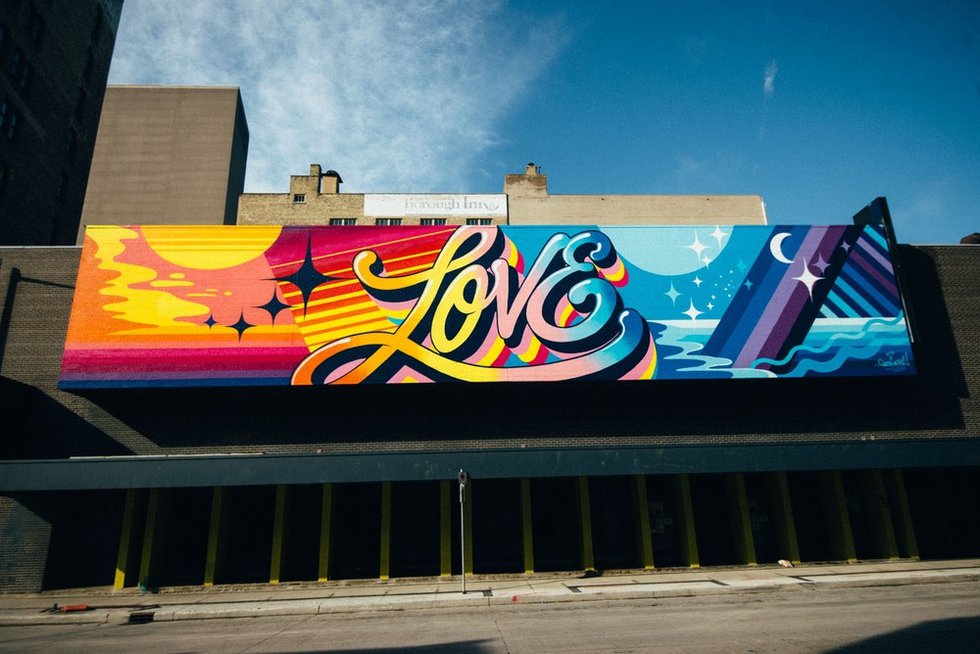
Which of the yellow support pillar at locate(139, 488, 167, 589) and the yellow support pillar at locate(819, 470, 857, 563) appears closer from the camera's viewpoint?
the yellow support pillar at locate(139, 488, 167, 589)

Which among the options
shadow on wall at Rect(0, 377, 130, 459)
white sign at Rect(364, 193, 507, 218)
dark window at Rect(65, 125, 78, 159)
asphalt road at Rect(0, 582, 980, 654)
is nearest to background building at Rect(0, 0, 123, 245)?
dark window at Rect(65, 125, 78, 159)

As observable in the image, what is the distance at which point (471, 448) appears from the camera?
68.5 ft

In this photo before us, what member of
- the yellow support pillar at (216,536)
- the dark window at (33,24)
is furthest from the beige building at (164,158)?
the yellow support pillar at (216,536)

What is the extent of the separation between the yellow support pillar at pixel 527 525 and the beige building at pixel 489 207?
27180 millimetres

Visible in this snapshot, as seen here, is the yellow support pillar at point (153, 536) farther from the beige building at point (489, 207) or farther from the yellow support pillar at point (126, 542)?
the beige building at point (489, 207)

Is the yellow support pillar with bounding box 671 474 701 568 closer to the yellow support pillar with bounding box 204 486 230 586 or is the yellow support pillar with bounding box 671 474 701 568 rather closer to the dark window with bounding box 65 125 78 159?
the yellow support pillar with bounding box 204 486 230 586

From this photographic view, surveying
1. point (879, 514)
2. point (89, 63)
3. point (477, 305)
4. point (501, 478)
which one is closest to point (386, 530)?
point (501, 478)

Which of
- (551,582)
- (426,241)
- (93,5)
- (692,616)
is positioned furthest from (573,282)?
(93,5)

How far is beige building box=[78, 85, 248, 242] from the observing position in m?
55.9

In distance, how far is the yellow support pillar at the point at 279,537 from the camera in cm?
1997

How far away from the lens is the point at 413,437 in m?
21.2

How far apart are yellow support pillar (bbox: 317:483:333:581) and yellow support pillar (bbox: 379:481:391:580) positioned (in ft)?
6.64

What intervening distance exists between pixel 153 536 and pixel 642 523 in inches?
733
